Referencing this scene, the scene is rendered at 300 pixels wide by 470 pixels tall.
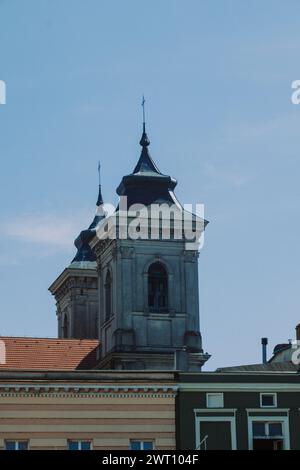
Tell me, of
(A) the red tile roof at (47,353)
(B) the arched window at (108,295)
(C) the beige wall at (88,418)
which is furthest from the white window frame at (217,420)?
(B) the arched window at (108,295)

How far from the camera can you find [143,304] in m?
79.1

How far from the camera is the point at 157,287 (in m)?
80.0

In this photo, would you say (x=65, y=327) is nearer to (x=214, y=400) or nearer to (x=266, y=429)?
(x=214, y=400)

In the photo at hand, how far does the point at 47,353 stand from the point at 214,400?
23110 mm

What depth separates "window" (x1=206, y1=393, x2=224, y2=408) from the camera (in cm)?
5598

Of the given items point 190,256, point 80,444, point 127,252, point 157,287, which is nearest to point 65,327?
point 157,287

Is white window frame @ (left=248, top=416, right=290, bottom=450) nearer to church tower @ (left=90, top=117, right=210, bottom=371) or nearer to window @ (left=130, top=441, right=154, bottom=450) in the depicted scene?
window @ (left=130, top=441, right=154, bottom=450)

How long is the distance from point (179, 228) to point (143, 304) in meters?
4.57

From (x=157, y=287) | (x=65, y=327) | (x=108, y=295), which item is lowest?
(x=157, y=287)
